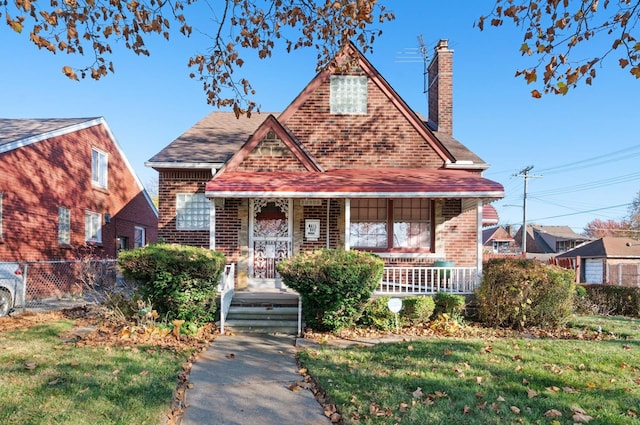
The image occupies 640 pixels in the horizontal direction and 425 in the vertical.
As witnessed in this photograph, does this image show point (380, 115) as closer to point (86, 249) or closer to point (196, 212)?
point (196, 212)

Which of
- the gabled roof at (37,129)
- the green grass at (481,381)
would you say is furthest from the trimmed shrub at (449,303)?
the gabled roof at (37,129)

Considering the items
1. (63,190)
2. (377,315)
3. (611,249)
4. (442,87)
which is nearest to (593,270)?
(611,249)

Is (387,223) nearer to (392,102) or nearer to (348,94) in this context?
(392,102)

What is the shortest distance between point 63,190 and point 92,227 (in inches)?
97.2

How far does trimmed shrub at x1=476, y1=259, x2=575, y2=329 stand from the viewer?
9.05m

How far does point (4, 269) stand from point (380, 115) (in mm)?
10441

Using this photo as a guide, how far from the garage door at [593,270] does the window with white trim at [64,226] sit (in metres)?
36.6

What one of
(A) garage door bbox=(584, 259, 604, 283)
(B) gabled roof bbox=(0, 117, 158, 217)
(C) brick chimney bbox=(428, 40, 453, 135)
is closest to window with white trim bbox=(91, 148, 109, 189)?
(B) gabled roof bbox=(0, 117, 158, 217)

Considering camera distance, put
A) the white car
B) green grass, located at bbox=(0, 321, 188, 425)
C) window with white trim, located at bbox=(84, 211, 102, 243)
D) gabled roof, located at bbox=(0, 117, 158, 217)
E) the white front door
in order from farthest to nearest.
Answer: window with white trim, located at bbox=(84, 211, 102, 243) < gabled roof, located at bbox=(0, 117, 158, 217) < the white front door < the white car < green grass, located at bbox=(0, 321, 188, 425)

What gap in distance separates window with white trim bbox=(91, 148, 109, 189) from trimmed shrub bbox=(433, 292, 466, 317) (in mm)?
14603

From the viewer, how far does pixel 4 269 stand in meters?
9.96

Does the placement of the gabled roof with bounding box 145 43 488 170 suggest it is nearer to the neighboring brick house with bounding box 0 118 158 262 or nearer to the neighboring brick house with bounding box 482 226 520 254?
the neighboring brick house with bounding box 0 118 158 262

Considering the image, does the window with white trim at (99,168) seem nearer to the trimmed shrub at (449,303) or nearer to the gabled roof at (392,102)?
the gabled roof at (392,102)

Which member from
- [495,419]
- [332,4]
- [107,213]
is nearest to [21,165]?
[107,213]
